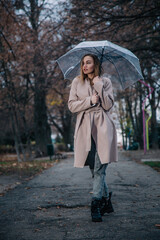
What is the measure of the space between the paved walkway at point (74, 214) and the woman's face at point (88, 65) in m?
1.85

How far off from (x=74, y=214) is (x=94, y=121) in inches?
49.0

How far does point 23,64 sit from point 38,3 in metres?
4.50

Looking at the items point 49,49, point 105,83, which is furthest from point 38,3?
point 105,83

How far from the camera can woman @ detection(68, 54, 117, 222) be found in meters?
3.59

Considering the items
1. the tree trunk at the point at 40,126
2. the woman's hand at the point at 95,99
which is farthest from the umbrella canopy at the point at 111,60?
the tree trunk at the point at 40,126

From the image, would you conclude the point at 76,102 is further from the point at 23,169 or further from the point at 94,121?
the point at 23,169

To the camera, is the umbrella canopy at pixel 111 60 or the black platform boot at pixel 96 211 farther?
the umbrella canopy at pixel 111 60

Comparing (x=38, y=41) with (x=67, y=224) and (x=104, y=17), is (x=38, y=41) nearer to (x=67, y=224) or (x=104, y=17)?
(x=104, y=17)

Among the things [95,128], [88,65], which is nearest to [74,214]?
[95,128]

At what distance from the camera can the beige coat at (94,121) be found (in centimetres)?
359

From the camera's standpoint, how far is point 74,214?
3848 mm

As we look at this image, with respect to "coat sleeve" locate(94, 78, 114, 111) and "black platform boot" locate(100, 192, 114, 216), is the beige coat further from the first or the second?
"black platform boot" locate(100, 192, 114, 216)

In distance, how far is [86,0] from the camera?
886 centimetres

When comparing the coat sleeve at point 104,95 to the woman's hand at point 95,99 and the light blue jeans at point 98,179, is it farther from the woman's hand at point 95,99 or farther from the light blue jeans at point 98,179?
the light blue jeans at point 98,179
